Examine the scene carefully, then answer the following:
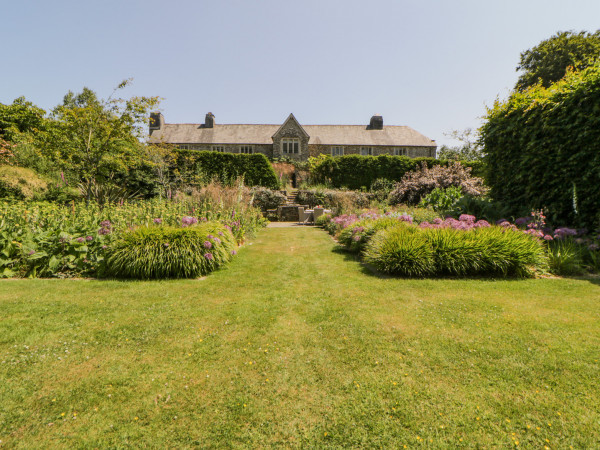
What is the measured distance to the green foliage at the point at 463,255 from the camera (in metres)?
5.05

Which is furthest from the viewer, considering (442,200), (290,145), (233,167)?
(290,145)

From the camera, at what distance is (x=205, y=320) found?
137 inches

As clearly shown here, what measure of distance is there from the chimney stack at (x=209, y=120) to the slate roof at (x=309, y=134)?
0.45m

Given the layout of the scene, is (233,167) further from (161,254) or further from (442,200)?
(161,254)

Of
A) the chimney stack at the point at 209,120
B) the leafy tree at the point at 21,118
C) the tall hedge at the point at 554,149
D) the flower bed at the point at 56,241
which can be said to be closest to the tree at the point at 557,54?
the tall hedge at the point at 554,149

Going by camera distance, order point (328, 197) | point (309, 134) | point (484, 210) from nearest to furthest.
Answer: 1. point (484, 210)
2. point (328, 197)
3. point (309, 134)

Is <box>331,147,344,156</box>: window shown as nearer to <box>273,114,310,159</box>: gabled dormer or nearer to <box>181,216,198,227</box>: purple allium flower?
<box>273,114,310,159</box>: gabled dormer

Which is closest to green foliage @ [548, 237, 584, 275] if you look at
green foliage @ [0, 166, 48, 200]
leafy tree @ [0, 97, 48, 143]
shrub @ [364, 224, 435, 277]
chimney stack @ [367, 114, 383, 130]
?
shrub @ [364, 224, 435, 277]

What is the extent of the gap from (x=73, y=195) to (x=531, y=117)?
15372mm

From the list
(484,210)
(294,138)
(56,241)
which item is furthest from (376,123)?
(56,241)

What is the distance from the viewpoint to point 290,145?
3131 cm

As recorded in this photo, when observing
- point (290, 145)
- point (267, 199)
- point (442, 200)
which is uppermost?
point (290, 145)

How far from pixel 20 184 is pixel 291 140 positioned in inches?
939

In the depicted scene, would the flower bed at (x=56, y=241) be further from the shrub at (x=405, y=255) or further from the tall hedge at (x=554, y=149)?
the tall hedge at (x=554, y=149)
